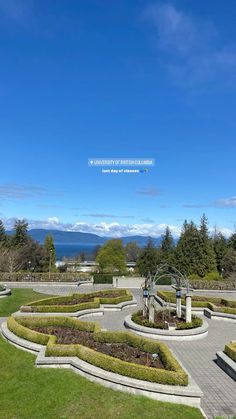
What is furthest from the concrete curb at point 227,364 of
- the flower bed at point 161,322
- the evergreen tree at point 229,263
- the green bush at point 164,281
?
the evergreen tree at point 229,263

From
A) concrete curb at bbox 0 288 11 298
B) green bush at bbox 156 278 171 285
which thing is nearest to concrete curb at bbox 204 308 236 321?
green bush at bbox 156 278 171 285

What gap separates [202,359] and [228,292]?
19995 millimetres

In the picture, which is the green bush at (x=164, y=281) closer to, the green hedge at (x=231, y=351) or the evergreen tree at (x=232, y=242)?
the green hedge at (x=231, y=351)

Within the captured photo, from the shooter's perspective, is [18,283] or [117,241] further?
[117,241]

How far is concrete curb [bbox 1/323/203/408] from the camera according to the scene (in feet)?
31.3

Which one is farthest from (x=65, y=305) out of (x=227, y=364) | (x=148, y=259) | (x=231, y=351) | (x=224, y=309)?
(x=148, y=259)

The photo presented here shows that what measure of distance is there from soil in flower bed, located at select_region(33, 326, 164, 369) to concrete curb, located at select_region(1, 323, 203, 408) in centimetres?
123

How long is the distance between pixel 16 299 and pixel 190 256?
3664 cm

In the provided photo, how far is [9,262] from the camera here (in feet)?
143

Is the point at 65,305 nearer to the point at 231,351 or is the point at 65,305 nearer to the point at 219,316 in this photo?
the point at 219,316

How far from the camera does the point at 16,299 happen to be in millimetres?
24406

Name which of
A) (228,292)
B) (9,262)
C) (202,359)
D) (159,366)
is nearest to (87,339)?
(159,366)

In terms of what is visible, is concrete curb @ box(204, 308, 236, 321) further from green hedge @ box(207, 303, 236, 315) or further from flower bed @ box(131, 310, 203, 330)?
flower bed @ box(131, 310, 203, 330)

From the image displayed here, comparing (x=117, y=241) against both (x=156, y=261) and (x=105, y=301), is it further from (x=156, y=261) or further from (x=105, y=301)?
(x=105, y=301)
